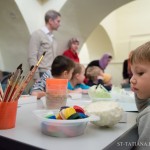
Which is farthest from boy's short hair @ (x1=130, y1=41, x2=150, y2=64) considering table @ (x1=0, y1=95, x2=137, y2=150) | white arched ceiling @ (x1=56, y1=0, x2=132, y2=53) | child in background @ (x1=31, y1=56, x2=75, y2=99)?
white arched ceiling @ (x1=56, y1=0, x2=132, y2=53)

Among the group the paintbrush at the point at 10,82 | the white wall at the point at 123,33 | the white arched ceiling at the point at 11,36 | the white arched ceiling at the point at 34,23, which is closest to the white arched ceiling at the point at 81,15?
the white arched ceiling at the point at 34,23

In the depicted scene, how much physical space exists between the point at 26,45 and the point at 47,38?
1.25ft

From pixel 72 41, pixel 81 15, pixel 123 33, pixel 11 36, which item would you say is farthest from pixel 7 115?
pixel 123 33

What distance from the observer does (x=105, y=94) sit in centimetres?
88

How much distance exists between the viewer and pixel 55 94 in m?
0.73

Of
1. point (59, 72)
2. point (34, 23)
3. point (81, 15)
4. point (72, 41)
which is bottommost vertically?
point (59, 72)

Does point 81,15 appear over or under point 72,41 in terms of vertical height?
over

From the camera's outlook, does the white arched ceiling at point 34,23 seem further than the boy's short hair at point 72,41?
No

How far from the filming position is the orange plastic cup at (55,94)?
72 centimetres

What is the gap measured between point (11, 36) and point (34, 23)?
0.36 m

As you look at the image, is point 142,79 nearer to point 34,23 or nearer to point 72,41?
point 34,23

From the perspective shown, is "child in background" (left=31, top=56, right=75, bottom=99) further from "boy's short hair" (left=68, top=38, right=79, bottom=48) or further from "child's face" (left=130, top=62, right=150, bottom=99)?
"boy's short hair" (left=68, top=38, right=79, bottom=48)

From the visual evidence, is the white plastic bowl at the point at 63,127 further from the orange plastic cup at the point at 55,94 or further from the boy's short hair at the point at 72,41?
the boy's short hair at the point at 72,41

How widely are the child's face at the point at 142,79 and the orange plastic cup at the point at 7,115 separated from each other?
35 centimetres
